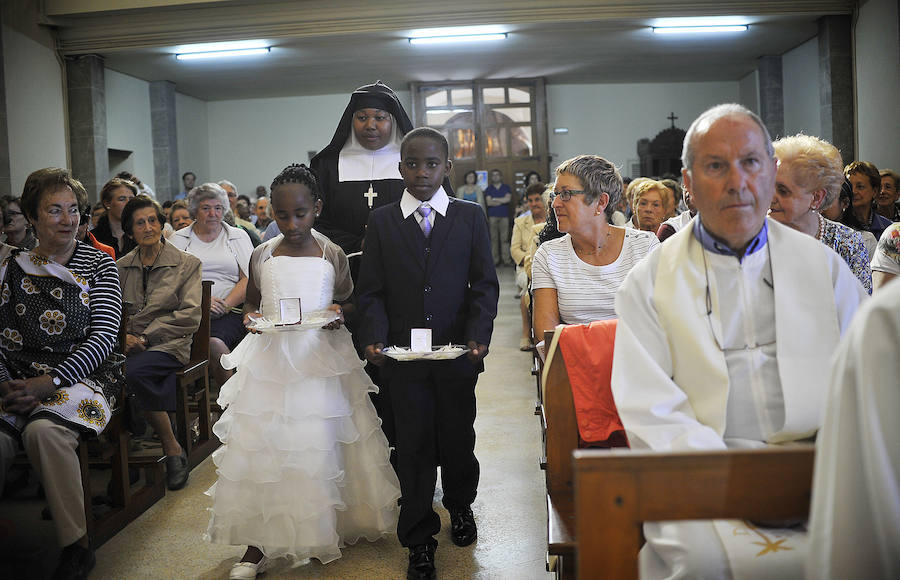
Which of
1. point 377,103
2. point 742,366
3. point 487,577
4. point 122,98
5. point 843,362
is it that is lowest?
point 487,577

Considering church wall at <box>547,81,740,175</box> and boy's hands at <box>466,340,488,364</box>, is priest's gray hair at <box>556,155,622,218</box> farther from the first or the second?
church wall at <box>547,81,740,175</box>

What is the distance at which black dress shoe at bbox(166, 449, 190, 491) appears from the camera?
4254 mm

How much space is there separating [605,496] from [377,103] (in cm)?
275

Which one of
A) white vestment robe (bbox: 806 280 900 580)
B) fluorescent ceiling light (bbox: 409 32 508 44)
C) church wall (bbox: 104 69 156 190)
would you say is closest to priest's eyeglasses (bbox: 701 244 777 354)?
white vestment robe (bbox: 806 280 900 580)

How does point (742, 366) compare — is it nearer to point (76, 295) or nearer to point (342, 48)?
point (76, 295)

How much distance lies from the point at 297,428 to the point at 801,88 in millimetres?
14330

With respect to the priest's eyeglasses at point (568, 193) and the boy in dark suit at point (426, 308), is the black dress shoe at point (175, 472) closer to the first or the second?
the boy in dark suit at point (426, 308)

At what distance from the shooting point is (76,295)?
342 cm

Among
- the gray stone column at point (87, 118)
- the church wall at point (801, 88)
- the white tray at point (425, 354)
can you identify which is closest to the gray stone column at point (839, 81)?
the church wall at point (801, 88)

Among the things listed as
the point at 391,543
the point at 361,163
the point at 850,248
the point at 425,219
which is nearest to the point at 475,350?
the point at 425,219

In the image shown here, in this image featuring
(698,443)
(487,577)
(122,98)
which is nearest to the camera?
(698,443)

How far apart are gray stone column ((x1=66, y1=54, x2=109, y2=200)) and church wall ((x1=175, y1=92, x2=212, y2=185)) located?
364 cm

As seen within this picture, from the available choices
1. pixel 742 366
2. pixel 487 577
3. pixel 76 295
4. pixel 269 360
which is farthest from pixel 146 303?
pixel 742 366

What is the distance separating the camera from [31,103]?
11.9 m
